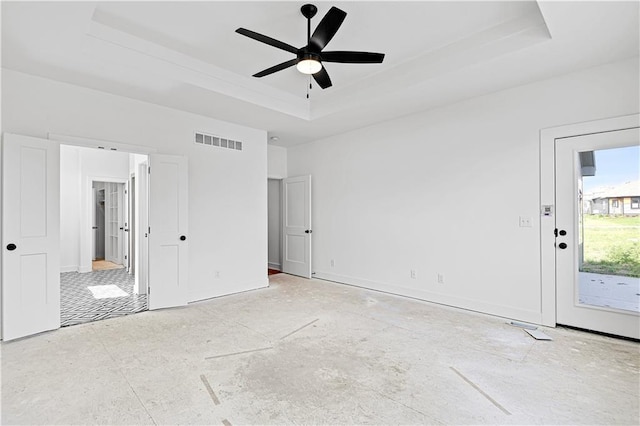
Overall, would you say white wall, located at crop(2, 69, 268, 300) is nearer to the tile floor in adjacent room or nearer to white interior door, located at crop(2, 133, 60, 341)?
white interior door, located at crop(2, 133, 60, 341)

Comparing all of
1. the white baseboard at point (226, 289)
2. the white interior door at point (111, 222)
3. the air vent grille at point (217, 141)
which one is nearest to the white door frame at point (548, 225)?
the white baseboard at point (226, 289)

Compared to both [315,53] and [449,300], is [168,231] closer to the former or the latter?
[315,53]

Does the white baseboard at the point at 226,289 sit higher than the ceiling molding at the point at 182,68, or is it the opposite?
the ceiling molding at the point at 182,68

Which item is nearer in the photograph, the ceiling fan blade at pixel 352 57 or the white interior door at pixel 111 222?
the ceiling fan blade at pixel 352 57

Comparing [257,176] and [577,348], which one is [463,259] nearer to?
[577,348]

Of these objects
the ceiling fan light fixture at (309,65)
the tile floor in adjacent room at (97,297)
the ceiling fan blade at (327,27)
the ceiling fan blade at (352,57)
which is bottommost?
the tile floor in adjacent room at (97,297)

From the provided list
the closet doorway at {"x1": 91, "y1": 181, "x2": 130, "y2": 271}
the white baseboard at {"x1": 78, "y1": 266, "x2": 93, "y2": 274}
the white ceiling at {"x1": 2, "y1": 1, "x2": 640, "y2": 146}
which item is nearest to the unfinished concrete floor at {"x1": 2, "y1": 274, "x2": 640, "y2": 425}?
the white ceiling at {"x1": 2, "y1": 1, "x2": 640, "y2": 146}

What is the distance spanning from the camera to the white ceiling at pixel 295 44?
2713 millimetres

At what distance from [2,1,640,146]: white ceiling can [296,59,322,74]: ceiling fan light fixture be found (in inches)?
18.4

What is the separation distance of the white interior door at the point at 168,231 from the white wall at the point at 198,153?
208 mm

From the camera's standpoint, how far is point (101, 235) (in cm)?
895

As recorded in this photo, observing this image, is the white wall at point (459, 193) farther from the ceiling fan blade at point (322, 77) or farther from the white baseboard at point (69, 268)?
the white baseboard at point (69, 268)

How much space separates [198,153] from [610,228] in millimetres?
5154

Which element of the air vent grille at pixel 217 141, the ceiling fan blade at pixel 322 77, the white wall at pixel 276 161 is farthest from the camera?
the white wall at pixel 276 161
